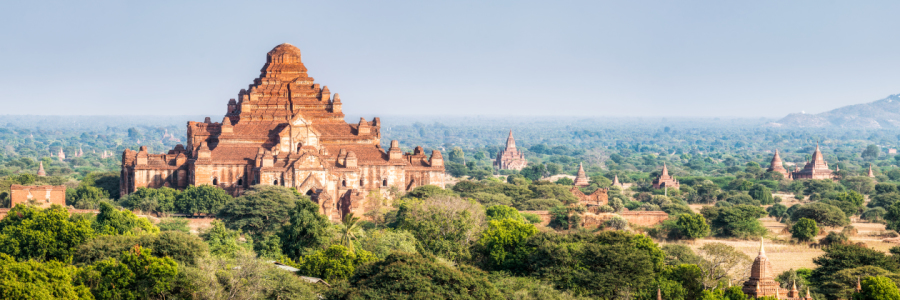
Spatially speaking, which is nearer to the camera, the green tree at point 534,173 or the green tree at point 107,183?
the green tree at point 107,183

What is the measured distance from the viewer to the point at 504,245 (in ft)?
160

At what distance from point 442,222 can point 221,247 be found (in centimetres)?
1035

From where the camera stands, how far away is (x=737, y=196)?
9450 cm

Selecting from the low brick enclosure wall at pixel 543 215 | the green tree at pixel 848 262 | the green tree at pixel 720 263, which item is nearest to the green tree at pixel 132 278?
the green tree at pixel 720 263

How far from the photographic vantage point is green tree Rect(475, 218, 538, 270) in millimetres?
47125

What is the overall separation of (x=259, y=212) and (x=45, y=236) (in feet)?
49.2

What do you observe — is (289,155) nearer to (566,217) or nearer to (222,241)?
(566,217)

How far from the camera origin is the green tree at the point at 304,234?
5031 centimetres

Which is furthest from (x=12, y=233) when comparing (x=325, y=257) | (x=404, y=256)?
(x=404, y=256)

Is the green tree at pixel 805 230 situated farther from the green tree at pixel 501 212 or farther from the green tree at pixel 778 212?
the green tree at pixel 501 212

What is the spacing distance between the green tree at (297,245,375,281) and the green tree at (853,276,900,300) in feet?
58.8

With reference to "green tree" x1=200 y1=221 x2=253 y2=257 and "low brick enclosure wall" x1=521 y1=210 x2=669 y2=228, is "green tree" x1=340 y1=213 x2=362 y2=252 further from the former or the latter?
"low brick enclosure wall" x1=521 y1=210 x2=669 y2=228

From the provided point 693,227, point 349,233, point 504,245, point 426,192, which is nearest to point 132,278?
point 349,233

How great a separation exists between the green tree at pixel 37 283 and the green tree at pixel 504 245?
17.2 metres
